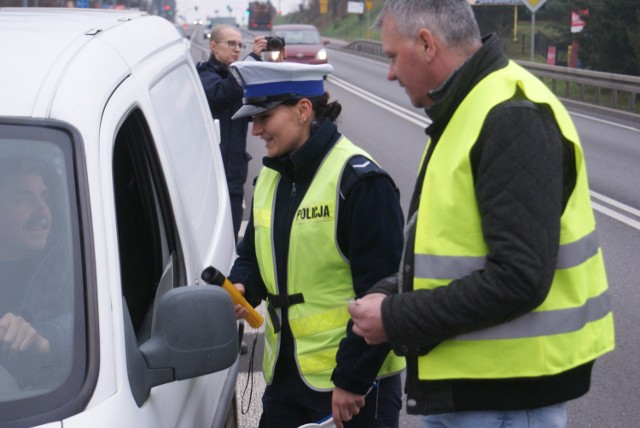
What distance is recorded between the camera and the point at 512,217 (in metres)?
2.37

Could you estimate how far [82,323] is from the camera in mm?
2303

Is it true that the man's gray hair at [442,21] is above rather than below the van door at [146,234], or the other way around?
above

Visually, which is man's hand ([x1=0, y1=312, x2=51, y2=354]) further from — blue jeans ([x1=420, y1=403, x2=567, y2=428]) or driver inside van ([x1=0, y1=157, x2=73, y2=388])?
blue jeans ([x1=420, y1=403, x2=567, y2=428])

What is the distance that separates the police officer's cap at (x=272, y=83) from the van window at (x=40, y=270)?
1.01 meters

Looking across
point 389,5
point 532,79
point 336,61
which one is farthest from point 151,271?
point 336,61

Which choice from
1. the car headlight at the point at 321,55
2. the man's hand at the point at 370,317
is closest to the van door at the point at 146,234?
the man's hand at the point at 370,317

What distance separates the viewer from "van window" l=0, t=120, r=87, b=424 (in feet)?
7.40

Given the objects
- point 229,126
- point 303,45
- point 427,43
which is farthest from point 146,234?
point 303,45

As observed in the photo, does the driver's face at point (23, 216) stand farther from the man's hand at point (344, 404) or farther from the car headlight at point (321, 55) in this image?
the car headlight at point (321, 55)

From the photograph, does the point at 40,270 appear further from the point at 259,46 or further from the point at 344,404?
the point at 259,46

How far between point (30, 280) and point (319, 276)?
109 centimetres

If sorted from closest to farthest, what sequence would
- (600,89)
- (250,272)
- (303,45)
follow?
1. (250,272)
2. (600,89)
3. (303,45)

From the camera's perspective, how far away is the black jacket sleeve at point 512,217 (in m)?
2.37

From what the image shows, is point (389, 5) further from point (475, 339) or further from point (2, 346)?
point (2, 346)
